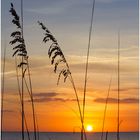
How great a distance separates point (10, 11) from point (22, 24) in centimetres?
20

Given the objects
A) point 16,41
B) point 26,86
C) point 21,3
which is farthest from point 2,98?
point 21,3

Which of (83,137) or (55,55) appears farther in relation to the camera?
(83,137)

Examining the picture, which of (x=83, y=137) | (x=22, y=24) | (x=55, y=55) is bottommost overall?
(x=83, y=137)

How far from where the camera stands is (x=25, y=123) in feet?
17.9

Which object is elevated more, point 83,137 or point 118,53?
point 118,53

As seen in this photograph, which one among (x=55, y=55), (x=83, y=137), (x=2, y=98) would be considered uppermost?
(x=55, y=55)

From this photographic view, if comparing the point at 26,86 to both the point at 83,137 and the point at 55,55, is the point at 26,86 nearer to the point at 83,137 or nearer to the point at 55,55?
the point at 55,55

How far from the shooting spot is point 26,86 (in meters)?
5.45

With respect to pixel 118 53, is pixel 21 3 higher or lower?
higher

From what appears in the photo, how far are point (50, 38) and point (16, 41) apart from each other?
1.25 ft

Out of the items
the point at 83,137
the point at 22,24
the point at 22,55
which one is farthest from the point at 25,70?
the point at 83,137

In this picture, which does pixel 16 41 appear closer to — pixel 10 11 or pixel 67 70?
pixel 10 11

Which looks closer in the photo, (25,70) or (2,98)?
(25,70)

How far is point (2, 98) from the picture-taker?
5730mm
